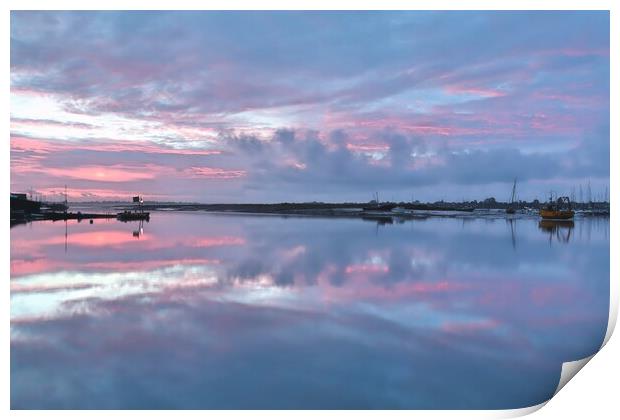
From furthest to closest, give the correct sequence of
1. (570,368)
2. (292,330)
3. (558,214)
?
(558,214)
(292,330)
(570,368)

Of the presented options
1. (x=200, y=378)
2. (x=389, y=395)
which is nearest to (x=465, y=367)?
(x=389, y=395)

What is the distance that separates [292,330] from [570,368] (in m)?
2.93

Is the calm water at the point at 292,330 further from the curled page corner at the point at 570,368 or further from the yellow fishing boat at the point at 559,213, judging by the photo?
the yellow fishing boat at the point at 559,213

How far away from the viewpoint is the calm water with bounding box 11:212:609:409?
176 inches

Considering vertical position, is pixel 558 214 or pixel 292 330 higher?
pixel 558 214

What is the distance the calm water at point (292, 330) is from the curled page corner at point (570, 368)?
0.06 m

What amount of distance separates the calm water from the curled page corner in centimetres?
6

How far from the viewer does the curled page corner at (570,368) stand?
4904 mm

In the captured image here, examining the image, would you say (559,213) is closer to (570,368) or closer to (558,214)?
(558,214)

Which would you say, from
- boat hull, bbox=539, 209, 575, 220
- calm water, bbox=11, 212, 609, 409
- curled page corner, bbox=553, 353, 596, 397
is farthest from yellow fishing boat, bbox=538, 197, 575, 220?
curled page corner, bbox=553, 353, 596, 397

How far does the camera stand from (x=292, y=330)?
573 cm

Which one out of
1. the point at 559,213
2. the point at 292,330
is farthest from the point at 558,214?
the point at 292,330

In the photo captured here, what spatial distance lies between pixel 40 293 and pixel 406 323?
16.4 feet

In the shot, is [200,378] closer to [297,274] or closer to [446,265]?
[297,274]
